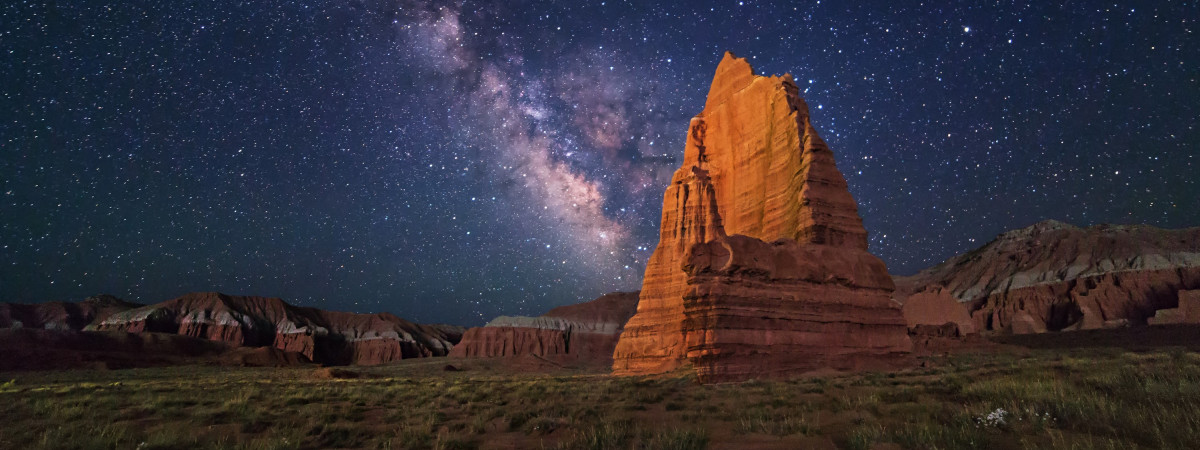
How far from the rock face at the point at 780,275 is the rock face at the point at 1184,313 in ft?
181

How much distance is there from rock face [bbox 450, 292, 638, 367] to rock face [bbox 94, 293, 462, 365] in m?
19.3

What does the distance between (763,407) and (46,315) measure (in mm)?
141874

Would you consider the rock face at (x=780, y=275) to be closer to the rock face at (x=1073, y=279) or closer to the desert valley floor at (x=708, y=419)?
the desert valley floor at (x=708, y=419)

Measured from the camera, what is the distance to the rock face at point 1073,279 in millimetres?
69500

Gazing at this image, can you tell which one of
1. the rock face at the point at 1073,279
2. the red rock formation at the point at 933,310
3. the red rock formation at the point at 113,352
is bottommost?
the red rock formation at the point at 113,352

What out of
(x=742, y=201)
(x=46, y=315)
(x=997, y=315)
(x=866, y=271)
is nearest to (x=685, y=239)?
(x=742, y=201)

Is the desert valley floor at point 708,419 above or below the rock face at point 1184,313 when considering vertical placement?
below

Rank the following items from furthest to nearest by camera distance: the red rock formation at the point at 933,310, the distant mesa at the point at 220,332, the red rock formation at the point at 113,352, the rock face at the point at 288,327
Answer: the rock face at the point at 288,327 → the distant mesa at the point at 220,332 → the red rock formation at the point at 113,352 → the red rock formation at the point at 933,310

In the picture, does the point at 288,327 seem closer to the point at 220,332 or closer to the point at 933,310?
the point at 220,332

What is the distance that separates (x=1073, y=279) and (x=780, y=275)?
91.3 meters

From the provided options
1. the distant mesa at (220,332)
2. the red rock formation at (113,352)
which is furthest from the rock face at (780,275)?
the distant mesa at (220,332)

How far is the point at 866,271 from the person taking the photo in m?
20.9

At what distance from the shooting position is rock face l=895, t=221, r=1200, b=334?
2736 inches

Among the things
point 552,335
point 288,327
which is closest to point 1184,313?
point 552,335
